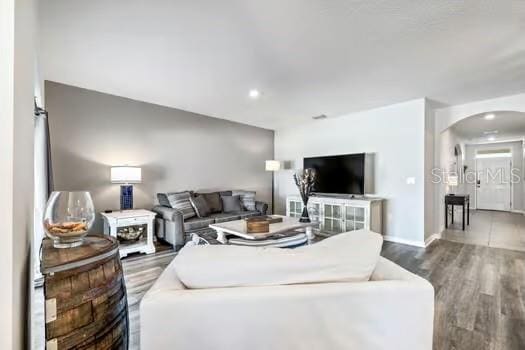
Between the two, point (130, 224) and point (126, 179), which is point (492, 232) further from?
point (126, 179)

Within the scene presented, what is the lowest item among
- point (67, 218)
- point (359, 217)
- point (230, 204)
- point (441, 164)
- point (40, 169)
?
point (359, 217)

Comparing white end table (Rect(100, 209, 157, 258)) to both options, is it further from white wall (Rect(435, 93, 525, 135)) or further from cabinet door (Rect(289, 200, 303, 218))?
white wall (Rect(435, 93, 525, 135))

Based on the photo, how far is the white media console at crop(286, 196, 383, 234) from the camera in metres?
4.25

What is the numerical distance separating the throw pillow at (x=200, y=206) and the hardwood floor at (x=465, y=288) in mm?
878

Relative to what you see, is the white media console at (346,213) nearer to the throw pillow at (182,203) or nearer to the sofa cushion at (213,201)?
the sofa cushion at (213,201)

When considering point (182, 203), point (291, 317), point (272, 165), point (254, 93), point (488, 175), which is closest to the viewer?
point (291, 317)

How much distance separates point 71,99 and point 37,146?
136cm

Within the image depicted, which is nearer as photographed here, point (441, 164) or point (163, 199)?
point (163, 199)

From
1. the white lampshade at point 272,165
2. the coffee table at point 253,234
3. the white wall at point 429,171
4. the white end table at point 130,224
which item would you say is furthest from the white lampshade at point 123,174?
the white wall at point 429,171

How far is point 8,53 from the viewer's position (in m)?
0.72

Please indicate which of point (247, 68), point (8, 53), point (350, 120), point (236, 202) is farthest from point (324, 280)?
point (350, 120)

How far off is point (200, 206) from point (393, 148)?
11.5 feet

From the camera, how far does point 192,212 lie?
4.25 m

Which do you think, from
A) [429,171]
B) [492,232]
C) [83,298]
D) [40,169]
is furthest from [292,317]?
[492,232]
